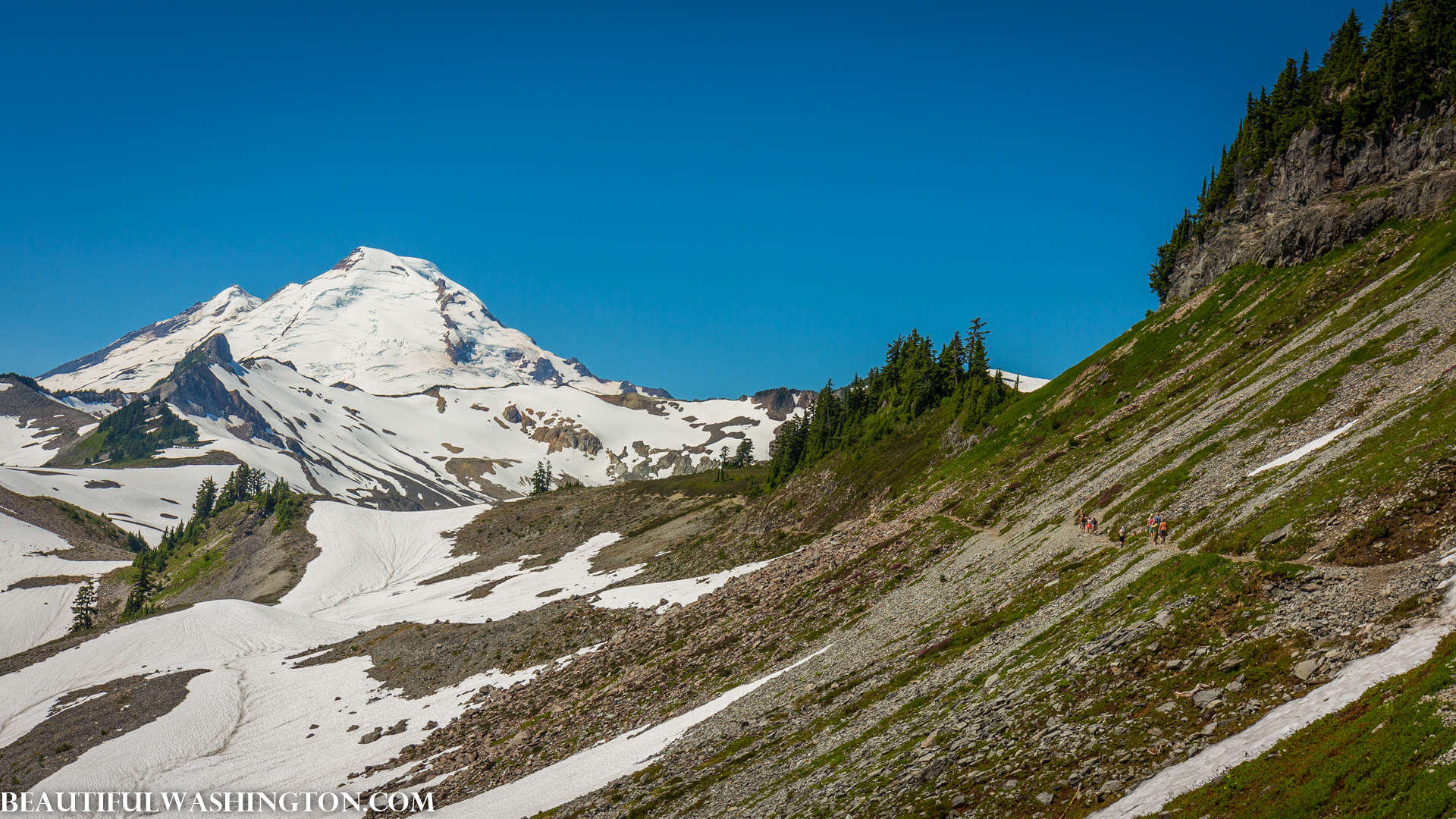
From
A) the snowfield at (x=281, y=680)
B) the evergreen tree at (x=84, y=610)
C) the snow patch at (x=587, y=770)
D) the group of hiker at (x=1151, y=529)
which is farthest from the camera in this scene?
the evergreen tree at (x=84, y=610)

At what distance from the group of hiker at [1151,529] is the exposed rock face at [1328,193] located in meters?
49.9

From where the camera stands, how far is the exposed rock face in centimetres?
6931

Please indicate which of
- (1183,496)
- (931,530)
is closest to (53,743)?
(931,530)

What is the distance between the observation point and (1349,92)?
84312 millimetres

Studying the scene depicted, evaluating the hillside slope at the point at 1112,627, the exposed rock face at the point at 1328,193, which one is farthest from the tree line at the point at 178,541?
the exposed rock face at the point at 1328,193

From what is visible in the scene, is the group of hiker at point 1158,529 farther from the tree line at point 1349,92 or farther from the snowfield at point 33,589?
the snowfield at point 33,589

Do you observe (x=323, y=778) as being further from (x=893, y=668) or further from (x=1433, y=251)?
(x=1433, y=251)

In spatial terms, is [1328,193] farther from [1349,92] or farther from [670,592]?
[670,592]

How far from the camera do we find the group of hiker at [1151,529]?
1359 inches

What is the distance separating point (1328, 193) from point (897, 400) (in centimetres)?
6241

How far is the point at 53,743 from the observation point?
65.3 metres

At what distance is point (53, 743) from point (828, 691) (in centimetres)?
7130

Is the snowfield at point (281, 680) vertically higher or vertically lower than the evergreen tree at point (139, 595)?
lower

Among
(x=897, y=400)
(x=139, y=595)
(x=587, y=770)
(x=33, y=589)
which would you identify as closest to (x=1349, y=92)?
(x=897, y=400)
